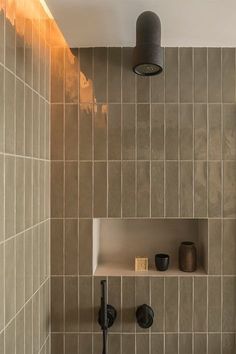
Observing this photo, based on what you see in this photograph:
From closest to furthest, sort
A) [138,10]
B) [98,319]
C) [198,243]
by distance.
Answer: [138,10], [98,319], [198,243]

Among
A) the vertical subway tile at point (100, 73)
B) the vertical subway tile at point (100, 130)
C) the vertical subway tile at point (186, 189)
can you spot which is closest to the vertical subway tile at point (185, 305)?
the vertical subway tile at point (186, 189)

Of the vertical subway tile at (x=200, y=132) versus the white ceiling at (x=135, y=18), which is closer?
the white ceiling at (x=135, y=18)

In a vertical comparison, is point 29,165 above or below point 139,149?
below

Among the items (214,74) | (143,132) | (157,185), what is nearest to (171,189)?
(157,185)

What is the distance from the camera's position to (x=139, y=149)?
1.86 metres

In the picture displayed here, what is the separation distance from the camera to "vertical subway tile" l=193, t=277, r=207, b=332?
6.09 feet

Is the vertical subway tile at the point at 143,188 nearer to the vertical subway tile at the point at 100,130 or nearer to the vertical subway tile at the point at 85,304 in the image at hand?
the vertical subway tile at the point at 100,130

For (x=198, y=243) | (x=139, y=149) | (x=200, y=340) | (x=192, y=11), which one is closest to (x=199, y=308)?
(x=200, y=340)

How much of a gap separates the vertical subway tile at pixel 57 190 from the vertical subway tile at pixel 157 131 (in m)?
0.53

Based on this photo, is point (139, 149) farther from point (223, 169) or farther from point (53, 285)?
point (53, 285)

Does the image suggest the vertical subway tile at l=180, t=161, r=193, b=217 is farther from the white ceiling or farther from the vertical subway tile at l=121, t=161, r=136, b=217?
the white ceiling

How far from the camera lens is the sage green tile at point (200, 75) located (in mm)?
1854

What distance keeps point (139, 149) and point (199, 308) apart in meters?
0.95

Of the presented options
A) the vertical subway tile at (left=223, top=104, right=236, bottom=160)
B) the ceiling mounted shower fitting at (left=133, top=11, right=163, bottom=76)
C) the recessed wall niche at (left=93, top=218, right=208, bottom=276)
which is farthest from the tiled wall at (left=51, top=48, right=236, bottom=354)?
the ceiling mounted shower fitting at (left=133, top=11, right=163, bottom=76)
